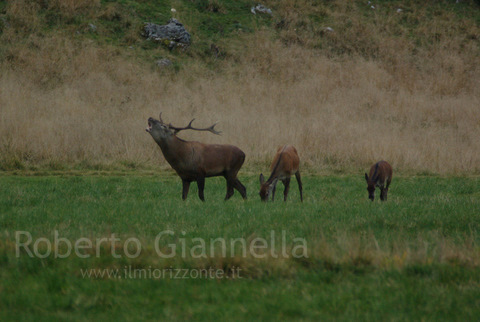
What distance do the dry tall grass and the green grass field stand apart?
10.1 m

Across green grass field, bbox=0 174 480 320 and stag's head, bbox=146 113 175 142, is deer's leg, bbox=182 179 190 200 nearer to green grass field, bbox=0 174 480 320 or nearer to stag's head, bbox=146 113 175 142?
stag's head, bbox=146 113 175 142

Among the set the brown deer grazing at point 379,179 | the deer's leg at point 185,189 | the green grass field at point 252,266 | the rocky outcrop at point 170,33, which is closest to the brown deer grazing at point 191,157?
the deer's leg at point 185,189

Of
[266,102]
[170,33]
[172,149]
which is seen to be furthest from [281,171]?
[170,33]

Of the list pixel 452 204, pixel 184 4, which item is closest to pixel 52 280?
pixel 452 204

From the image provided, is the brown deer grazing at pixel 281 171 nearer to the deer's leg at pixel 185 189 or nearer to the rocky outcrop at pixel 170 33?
the deer's leg at pixel 185 189

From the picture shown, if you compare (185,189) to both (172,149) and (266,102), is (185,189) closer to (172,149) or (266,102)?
(172,149)

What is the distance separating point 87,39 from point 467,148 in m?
21.5

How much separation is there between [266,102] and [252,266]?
20.7 metres

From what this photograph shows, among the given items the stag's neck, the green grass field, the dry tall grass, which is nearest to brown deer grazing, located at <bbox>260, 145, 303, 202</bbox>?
the stag's neck

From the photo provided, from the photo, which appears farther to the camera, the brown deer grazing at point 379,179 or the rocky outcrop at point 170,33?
the rocky outcrop at point 170,33

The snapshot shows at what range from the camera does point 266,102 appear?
25.9 metres

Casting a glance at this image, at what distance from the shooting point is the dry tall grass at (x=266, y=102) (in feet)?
63.0

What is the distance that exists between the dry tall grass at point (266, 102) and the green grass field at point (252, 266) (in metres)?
10.1

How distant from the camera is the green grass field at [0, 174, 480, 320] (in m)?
4.66
